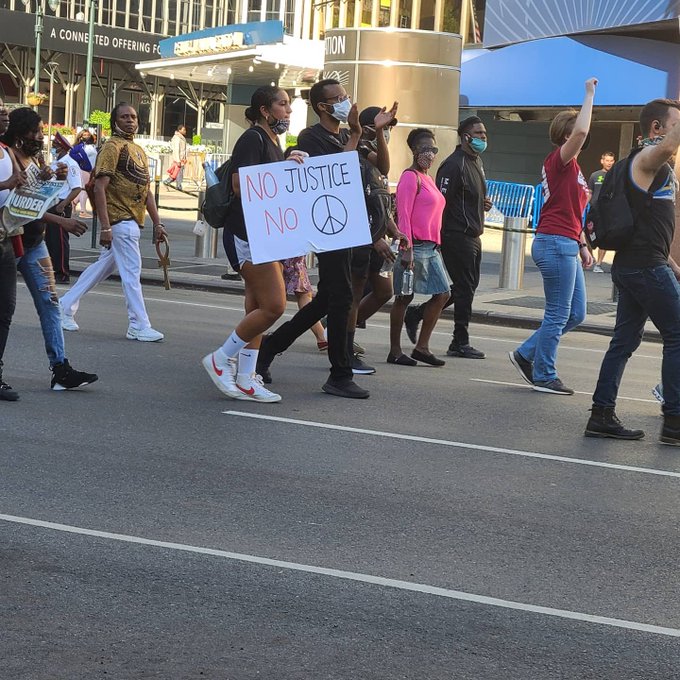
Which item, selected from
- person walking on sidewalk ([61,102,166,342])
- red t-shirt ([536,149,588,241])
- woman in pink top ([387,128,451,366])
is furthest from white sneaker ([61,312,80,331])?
red t-shirt ([536,149,588,241])

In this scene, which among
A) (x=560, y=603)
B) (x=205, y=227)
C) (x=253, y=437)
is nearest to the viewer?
(x=560, y=603)

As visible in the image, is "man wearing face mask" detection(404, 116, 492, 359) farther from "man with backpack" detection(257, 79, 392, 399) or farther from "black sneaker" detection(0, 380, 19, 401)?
"black sneaker" detection(0, 380, 19, 401)

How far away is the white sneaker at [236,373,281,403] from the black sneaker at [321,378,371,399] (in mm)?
482

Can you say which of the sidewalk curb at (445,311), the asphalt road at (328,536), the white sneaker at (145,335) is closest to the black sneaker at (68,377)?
the asphalt road at (328,536)

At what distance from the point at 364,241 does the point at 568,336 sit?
6.05 metres

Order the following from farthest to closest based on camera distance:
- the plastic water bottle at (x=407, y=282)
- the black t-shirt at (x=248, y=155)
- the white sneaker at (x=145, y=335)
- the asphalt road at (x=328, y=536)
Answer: the white sneaker at (x=145, y=335) < the plastic water bottle at (x=407, y=282) < the black t-shirt at (x=248, y=155) < the asphalt road at (x=328, y=536)

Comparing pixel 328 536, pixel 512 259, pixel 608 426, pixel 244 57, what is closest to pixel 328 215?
pixel 608 426

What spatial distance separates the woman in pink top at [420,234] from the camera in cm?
1005

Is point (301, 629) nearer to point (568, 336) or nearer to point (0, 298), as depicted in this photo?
point (0, 298)

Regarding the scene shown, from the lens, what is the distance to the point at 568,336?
1382 centimetres

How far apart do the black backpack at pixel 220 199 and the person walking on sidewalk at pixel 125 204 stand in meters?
2.46

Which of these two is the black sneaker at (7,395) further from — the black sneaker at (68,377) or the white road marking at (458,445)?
the white road marking at (458,445)

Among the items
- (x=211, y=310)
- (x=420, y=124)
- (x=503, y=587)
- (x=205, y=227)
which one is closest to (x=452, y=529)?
(x=503, y=587)

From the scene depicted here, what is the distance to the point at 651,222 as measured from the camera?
23.9 feet
